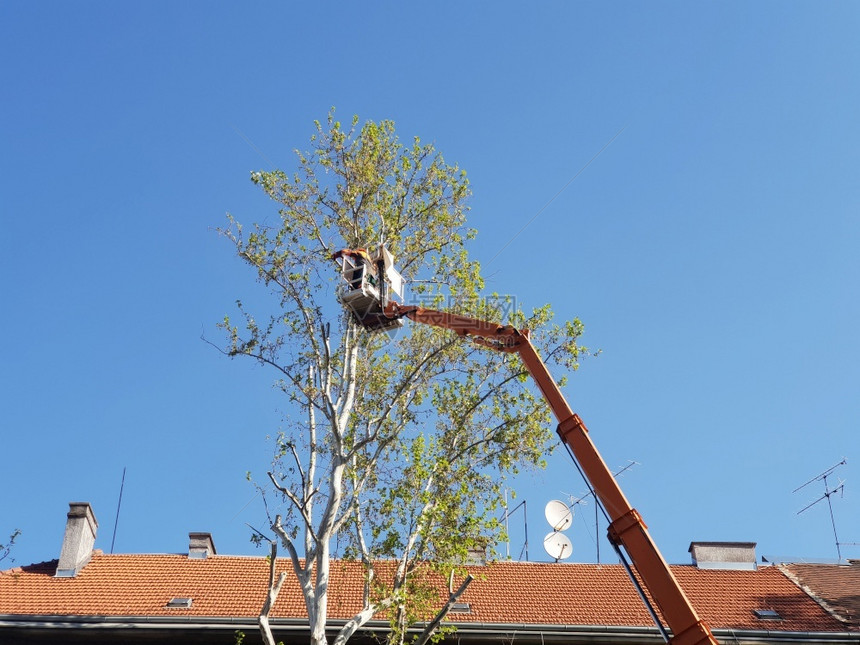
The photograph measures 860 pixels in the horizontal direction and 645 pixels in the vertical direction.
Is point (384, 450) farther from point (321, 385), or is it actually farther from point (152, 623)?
point (152, 623)

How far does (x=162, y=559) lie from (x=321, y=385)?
27.3 ft

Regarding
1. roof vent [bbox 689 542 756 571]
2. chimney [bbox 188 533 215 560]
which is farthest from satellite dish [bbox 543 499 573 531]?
chimney [bbox 188 533 215 560]

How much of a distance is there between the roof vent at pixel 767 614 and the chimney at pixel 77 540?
1416cm

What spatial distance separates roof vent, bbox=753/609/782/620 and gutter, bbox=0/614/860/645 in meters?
0.86

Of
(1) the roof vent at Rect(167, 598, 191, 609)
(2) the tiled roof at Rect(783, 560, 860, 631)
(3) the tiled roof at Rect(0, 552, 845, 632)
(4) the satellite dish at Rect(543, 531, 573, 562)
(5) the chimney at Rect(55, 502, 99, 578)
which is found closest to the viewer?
(3) the tiled roof at Rect(0, 552, 845, 632)

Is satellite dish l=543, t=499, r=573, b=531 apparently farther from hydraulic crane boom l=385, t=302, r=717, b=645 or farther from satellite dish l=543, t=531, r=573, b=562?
hydraulic crane boom l=385, t=302, r=717, b=645

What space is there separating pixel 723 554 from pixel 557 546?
3.76 meters

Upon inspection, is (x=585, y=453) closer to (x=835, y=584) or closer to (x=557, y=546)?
(x=557, y=546)

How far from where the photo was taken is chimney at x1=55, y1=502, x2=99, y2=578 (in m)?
22.9

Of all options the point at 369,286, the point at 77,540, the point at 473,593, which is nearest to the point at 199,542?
the point at 77,540

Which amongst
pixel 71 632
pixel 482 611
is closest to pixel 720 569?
pixel 482 611

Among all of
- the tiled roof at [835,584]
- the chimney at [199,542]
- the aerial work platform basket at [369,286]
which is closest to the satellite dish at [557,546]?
the tiled roof at [835,584]

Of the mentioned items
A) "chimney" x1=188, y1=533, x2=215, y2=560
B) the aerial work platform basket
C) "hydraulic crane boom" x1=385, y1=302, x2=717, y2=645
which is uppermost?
"chimney" x1=188, y1=533, x2=215, y2=560

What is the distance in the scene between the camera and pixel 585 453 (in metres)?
15.8
